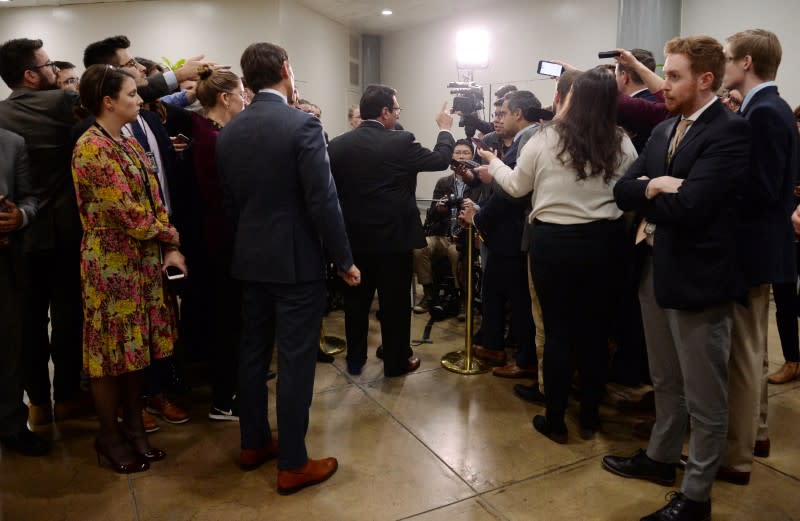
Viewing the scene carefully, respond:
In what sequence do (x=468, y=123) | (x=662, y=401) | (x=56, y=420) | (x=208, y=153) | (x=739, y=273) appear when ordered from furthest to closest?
1. (x=468, y=123)
2. (x=56, y=420)
3. (x=208, y=153)
4. (x=662, y=401)
5. (x=739, y=273)

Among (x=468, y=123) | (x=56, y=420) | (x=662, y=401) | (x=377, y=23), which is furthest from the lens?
(x=377, y=23)

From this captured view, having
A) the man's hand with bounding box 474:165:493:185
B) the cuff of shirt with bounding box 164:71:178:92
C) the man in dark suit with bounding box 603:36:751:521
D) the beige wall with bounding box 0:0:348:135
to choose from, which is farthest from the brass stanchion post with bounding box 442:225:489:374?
the beige wall with bounding box 0:0:348:135

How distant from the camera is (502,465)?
2.39 metres

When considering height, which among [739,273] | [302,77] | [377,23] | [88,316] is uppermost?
[377,23]

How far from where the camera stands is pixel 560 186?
2.31 metres

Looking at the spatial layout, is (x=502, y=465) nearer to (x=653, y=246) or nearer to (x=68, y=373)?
(x=653, y=246)

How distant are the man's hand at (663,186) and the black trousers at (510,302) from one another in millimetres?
1341

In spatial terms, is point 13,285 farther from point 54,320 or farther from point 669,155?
point 669,155

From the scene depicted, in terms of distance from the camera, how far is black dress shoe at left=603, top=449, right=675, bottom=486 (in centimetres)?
222

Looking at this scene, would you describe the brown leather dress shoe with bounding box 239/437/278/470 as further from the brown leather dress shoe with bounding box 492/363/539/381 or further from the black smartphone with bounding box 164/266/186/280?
the brown leather dress shoe with bounding box 492/363/539/381

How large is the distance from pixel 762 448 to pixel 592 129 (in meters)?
1.54

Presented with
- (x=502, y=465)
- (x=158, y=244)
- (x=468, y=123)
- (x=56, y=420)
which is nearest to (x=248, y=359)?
(x=158, y=244)

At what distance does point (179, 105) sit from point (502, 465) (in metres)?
2.49

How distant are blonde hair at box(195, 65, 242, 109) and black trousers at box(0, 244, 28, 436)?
102cm
